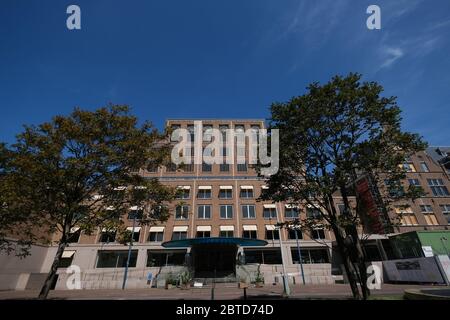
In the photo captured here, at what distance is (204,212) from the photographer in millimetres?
36312

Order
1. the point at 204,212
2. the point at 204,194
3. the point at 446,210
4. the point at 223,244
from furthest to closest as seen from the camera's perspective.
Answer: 1. the point at 204,194
2. the point at 204,212
3. the point at 446,210
4. the point at 223,244

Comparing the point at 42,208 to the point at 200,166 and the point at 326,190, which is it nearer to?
the point at 326,190

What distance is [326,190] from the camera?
11.4 m

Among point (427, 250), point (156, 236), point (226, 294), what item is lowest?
point (226, 294)

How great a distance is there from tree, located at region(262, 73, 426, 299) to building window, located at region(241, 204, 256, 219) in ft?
73.7

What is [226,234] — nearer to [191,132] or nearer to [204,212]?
[204,212]

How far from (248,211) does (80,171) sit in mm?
27294

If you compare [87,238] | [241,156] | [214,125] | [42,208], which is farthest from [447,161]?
[87,238]

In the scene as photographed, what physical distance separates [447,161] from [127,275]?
51194mm

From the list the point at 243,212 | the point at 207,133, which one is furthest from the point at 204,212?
the point at 207,133

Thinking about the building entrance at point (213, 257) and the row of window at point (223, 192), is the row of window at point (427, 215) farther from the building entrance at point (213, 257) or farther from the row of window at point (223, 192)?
the building entrance at point (213, 257)

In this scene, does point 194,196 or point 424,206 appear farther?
point 194,196

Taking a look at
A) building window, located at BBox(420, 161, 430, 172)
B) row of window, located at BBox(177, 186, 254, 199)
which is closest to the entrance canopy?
row of window, located at BBox(177, 186, 254, 199)

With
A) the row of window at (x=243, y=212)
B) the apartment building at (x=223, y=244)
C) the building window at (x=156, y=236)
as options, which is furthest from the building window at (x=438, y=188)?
the building window at (x=156, y=236)
